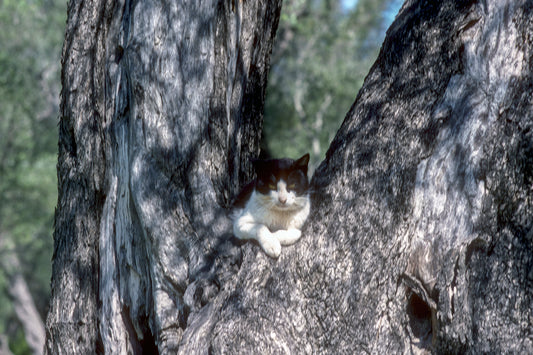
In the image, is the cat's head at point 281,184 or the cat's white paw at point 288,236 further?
the cat's head at point 281,184

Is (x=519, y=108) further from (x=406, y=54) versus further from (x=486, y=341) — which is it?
(x=486, y=341)

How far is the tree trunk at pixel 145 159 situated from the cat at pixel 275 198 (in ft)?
0.54

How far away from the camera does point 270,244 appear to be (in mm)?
3666

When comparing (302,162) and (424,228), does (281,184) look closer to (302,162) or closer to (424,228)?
(302,162)

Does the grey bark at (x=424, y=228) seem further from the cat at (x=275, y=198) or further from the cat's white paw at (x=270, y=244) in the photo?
the cat at (x=275, y=198)

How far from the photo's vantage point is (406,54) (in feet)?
12.2

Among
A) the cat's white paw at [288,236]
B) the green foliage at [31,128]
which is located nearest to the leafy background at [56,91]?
the green foliage at [31,128]

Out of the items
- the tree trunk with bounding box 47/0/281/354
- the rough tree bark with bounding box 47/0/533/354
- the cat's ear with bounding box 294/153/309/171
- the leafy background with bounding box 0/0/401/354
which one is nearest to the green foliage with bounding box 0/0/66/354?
the leafy background with bounding box 0/0/401/354

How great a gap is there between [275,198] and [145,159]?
40.4 inches

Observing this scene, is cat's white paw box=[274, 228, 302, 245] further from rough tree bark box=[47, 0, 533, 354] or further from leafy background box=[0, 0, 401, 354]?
leafy background box=[0, 0, 401, 354]

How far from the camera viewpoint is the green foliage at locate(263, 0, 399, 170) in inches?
611

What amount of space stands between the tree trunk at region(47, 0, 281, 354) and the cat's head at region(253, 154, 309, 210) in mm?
203

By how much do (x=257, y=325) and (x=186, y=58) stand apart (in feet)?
6.06

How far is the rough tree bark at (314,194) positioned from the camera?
3.19m
